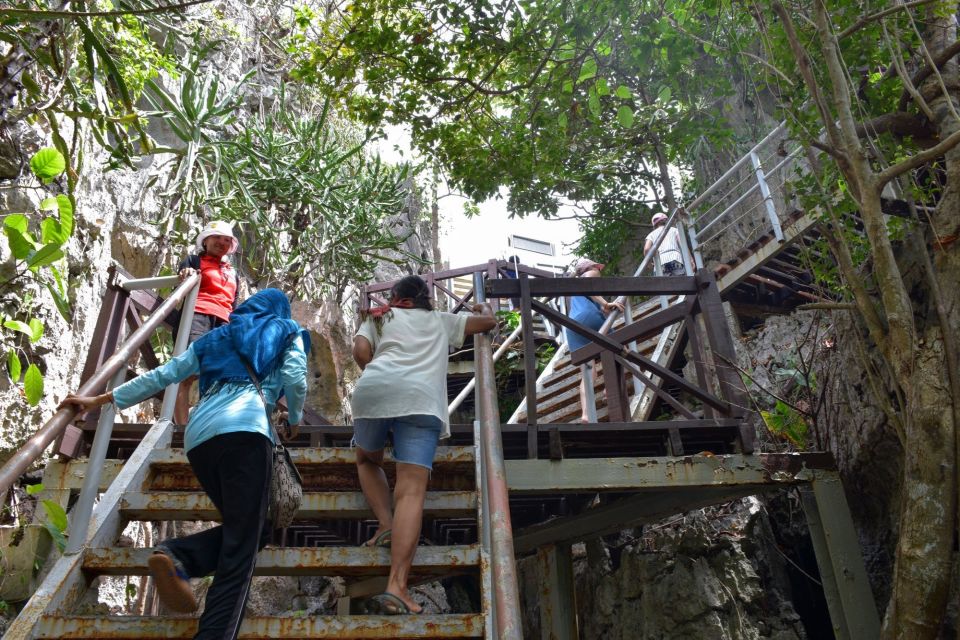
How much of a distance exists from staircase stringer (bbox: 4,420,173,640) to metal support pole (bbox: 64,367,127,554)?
1.4 inches

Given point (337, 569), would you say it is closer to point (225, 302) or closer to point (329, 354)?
point (225, 302)

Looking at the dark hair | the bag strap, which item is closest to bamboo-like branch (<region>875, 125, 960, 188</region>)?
the dark hair

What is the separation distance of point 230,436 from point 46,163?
1856 millimetres

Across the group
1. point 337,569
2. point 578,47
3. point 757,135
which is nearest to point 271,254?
point 578,47

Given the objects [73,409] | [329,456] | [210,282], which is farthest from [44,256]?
[210,282]

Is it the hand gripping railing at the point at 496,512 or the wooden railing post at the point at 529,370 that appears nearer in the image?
the hand gripping railing at the point at 496,512

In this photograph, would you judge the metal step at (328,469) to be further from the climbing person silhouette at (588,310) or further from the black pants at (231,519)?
the climbing person silhouette at (588,310)

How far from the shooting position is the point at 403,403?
3.20 m

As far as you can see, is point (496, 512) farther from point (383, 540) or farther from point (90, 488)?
point (90, 488)

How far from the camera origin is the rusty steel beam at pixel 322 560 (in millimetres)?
2939

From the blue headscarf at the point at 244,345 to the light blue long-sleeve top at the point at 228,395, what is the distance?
0.12 feet

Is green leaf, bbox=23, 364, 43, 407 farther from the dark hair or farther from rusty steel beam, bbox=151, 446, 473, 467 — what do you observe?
the dark hair

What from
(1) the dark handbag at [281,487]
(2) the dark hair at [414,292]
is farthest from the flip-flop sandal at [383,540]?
(2) the dark hair at [414,292]

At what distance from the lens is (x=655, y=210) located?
13289 mm
